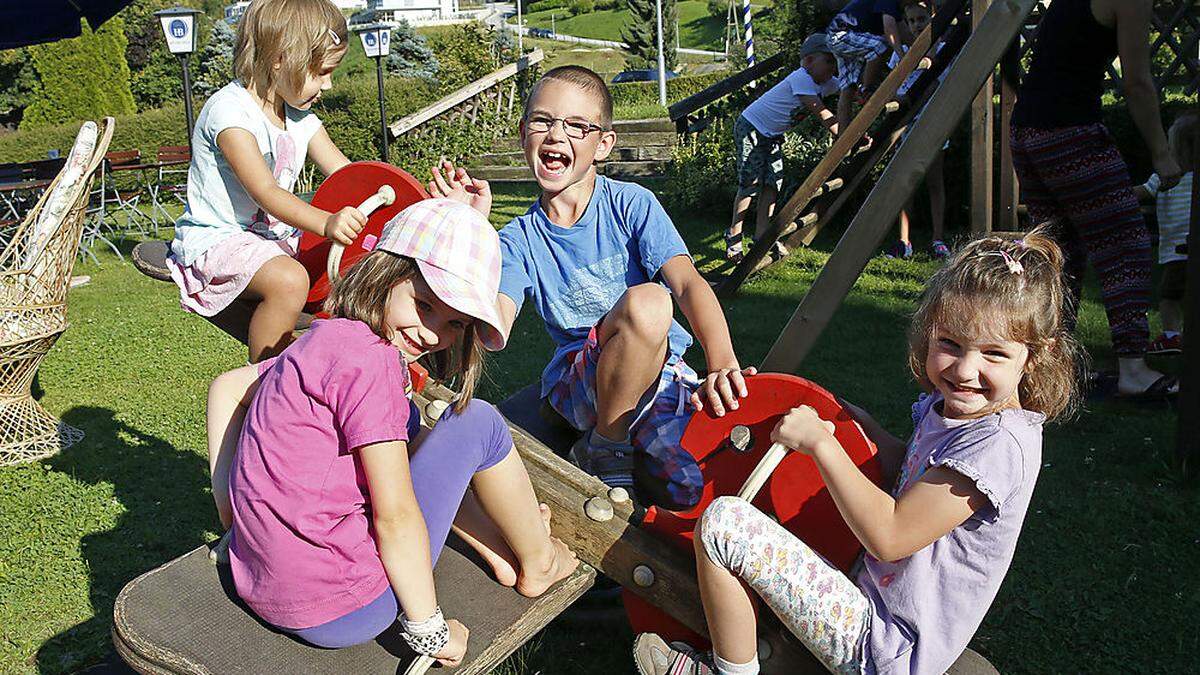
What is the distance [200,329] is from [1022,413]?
6262 millimetres

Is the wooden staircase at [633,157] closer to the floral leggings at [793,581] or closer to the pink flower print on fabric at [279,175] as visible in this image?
the pink flower print on fabric at [279,175]

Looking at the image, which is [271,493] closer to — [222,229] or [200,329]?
[222,229]

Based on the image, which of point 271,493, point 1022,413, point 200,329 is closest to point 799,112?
point 200,329

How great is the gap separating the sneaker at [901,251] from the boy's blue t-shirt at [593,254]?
4.19m

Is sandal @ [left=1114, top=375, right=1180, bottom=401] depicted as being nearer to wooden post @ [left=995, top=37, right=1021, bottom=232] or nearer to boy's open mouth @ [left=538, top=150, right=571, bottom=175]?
wooden post @ [left=995, top=37, right=1021, bottom=232]

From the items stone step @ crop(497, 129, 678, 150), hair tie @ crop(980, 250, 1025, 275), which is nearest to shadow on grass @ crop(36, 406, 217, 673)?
hair tie @ crop(980, 250, 1025, 275)

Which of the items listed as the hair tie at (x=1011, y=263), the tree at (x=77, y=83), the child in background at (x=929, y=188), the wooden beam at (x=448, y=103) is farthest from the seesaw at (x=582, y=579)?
the tree at (x=77, y=83)

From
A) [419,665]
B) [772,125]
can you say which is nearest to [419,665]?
[419,665]

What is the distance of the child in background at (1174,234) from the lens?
183 inches

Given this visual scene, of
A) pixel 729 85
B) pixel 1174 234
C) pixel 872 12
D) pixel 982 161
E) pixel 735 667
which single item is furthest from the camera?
pixel 729 85

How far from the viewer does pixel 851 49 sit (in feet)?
23.1

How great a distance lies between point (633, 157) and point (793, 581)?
1131 centimetres

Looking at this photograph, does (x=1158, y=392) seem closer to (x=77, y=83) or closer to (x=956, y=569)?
(x=956, y=569)

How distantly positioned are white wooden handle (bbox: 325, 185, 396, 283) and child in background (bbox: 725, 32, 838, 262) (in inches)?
181
